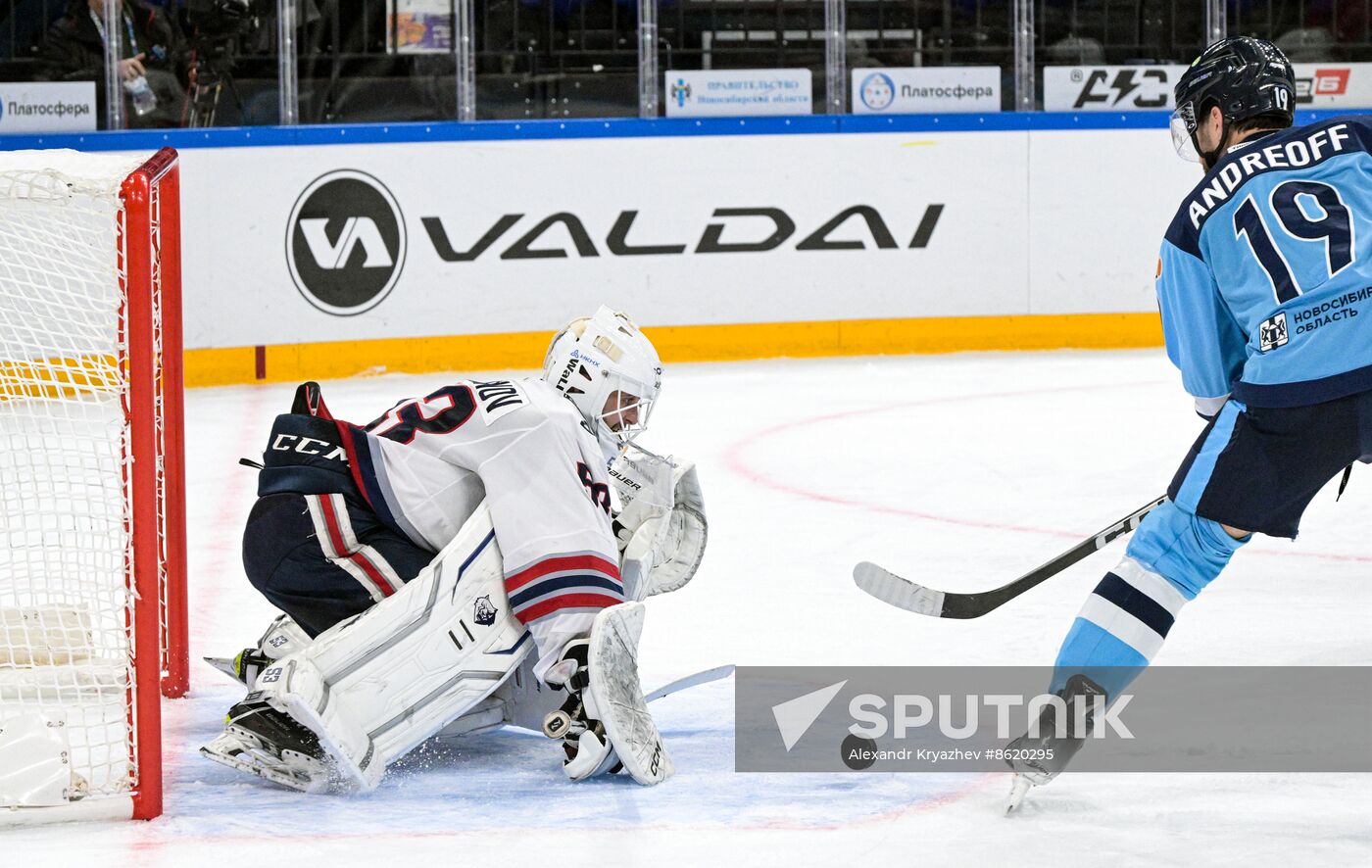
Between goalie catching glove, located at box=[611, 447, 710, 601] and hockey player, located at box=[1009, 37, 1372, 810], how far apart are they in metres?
0.64

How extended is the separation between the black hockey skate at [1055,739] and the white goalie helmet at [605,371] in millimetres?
658

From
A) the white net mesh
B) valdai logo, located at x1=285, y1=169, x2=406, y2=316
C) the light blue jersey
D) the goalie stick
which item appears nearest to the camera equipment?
valdai logo, located at x1=285, y1=169, x2=406, y2=316

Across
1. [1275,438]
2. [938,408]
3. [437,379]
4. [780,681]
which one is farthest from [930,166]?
[1275,438]

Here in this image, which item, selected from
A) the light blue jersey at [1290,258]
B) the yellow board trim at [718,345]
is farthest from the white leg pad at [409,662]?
the yellow board trim at [718,345]

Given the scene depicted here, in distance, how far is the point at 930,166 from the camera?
710cm

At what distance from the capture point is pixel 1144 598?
2211 mm

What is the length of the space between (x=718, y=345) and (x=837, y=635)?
3.84 metres

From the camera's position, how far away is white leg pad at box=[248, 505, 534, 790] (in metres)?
2.30

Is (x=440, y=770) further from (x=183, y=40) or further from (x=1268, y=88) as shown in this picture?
(x=183, y=40)

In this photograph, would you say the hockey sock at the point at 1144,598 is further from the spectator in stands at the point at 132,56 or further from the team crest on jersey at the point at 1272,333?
the spectator in stands at the point at 132,56

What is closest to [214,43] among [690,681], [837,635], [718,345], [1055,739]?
[718,345]

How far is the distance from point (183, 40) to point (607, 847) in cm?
491

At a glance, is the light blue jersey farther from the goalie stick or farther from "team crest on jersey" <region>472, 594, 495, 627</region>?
"team crest on jersey" <region>472, 594, 495, 627</region>

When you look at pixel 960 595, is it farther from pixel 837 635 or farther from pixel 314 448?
pixel 314 448
